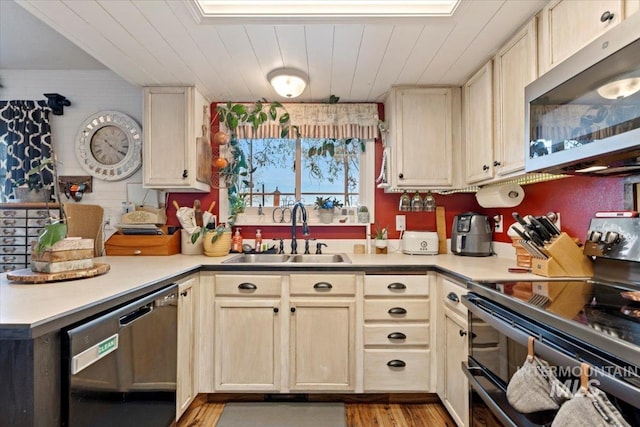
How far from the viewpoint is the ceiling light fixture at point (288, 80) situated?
2.16 m

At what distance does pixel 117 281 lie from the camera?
141 cm

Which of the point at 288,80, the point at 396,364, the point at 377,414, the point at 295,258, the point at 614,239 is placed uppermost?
the point at 288,80

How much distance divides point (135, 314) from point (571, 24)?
212 cm

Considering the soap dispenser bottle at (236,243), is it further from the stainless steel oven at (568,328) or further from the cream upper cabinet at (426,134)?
the stainless steel oven at (568,328)

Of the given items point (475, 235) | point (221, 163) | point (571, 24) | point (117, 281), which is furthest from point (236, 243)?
point (571, 24)

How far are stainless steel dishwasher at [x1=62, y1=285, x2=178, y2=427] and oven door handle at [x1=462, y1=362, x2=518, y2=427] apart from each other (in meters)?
1.32

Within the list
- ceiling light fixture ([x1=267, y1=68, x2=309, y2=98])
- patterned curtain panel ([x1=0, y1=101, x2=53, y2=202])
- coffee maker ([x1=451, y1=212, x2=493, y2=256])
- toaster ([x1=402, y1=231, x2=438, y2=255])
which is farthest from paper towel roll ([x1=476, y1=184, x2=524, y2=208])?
patterned curtain panel ([x1=0, y1=101, x2=53, y2=202])

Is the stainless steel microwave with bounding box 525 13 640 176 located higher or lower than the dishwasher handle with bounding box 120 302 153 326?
higher

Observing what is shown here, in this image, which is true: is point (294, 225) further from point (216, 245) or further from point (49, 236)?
point (49, 236)

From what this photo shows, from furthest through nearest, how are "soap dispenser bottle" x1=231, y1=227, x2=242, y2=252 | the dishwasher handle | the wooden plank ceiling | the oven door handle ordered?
"soap dispenser bottle" x1=231, y1=227, x2=242, y2=252, the wooden plank ceiling, the dishwasher handle, the oven door handle

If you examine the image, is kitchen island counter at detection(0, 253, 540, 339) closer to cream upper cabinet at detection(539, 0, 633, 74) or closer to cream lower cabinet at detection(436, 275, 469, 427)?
cream lower cabinet at detection(436, 275, 469, 427)

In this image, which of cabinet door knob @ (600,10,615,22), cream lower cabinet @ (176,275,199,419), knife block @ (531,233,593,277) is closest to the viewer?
cabinet door knob @ (600,10,615,22)

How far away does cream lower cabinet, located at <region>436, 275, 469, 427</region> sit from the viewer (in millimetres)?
1634

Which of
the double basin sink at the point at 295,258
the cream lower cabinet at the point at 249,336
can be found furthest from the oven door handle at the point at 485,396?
the double basin sink at the point at 295,258
